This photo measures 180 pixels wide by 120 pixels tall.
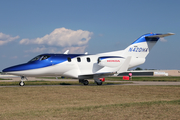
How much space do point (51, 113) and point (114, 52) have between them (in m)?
21.0

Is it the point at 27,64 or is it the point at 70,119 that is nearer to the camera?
the point at 70,119

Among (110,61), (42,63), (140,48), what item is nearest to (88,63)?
(110,61)

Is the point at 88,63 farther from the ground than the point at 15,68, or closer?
farther from the ground

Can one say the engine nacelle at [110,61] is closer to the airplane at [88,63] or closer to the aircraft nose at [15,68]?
the airplane at [88,63]

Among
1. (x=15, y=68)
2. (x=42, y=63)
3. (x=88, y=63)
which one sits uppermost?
(x=42, y=63)

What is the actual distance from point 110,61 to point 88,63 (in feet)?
8.61

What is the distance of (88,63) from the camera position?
89.8 ft

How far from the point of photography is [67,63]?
26.2m

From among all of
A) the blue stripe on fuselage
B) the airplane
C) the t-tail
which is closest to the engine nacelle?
the airplane

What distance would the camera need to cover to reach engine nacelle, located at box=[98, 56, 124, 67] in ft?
87.8

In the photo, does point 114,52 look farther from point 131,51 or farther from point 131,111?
point 131,111

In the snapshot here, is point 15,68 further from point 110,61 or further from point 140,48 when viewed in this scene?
point 140,48

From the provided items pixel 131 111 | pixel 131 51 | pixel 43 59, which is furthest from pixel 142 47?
pixel 131 111

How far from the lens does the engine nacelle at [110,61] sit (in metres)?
26.8
